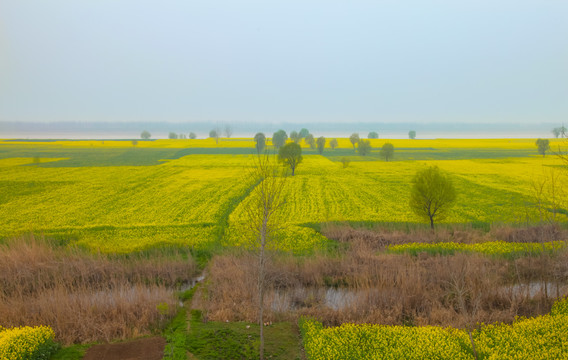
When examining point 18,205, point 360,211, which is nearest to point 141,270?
point 360,211

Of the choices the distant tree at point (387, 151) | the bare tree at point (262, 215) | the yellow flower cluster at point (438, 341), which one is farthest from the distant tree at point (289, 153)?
the yellow flower cluster at point (438, 341)

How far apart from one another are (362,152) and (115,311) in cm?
10469

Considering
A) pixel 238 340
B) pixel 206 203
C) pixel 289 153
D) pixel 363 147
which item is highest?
pixel 363 147

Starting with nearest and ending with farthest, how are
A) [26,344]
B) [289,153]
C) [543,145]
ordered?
1. [26,344]
2. [289,153]
3. [543,145]

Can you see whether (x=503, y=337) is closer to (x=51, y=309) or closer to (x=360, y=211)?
(x=51, y=309)

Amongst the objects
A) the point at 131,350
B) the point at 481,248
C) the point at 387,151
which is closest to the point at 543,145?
the point at 387,151

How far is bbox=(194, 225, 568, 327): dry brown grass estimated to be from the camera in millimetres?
16656

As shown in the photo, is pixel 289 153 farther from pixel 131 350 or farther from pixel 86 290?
pixel 131 350

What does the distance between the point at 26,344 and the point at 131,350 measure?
3.79m

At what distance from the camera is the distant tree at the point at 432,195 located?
30.4 m

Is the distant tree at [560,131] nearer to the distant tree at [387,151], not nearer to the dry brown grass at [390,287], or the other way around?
the dry brown grass at [390,287]

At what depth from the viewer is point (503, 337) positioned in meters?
13.2

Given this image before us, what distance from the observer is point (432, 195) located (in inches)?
1198

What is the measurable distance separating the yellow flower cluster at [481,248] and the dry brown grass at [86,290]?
1675 cm
